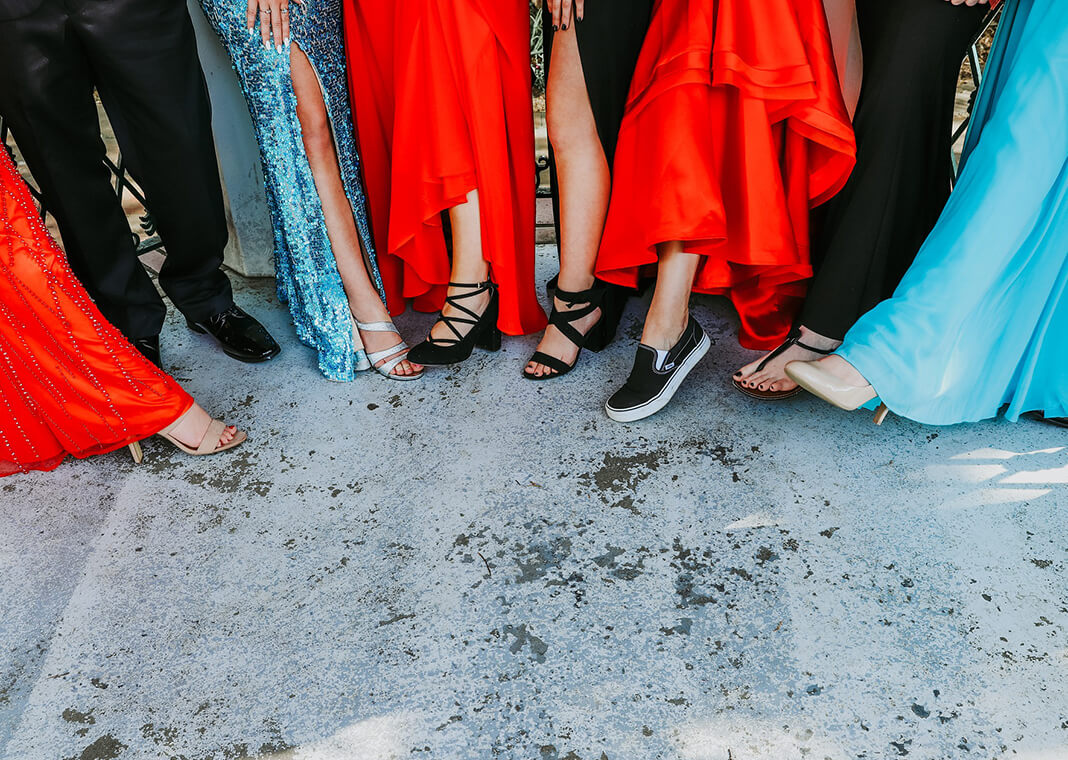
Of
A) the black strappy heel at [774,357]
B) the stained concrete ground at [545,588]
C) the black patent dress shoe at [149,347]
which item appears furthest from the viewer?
the black patent dress shoe at [149,347]

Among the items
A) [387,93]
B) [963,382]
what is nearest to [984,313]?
[963,382]

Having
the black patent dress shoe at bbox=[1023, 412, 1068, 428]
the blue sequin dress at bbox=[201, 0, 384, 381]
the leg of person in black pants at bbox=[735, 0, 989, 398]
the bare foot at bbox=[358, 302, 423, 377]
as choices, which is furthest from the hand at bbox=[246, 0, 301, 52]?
the black patent dress shoe at bbox=[1023, 412, 1068, 428]

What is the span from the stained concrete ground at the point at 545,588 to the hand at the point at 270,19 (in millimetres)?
822

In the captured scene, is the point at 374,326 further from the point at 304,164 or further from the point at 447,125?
the point at 447,125

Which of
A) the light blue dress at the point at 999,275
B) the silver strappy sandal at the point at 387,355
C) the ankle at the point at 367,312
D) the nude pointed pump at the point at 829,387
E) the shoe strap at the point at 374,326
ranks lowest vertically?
the silver strappy sandal at the point at 387,355

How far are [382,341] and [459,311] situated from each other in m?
0.21

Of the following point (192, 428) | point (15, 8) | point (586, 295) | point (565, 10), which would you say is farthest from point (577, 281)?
point (15, 8)

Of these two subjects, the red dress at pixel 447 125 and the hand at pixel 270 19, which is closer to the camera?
the hand at pixel 270 19

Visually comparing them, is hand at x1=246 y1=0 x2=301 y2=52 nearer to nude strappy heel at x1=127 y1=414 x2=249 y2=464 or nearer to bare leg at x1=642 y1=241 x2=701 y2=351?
nude strappy heel at x1=127 y1=414 x2=249 y2=464

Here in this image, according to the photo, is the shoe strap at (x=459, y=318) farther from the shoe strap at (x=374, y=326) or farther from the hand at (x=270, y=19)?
the hand at (x=270, y=19)

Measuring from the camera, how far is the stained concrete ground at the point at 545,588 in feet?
3.51

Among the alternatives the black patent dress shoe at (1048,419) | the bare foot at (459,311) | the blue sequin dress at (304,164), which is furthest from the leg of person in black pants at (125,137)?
the black patent dress shoe at (1048,419)

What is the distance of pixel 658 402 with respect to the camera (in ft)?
5.47

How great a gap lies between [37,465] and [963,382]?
1967 mm
